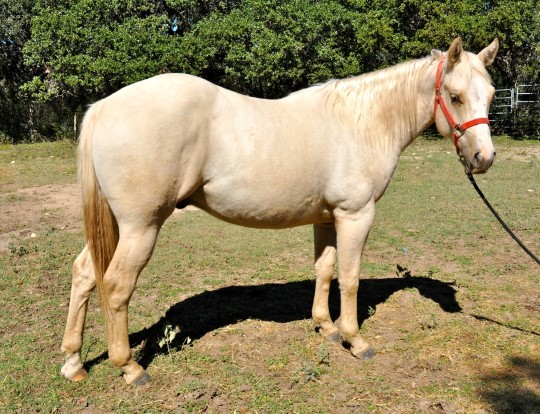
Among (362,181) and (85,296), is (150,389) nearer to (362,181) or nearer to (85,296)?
(85,296)

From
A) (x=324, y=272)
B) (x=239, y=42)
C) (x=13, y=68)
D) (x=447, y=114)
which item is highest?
(x=239, y=42)

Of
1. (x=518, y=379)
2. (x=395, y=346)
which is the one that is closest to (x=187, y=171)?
(x=395, y=346)

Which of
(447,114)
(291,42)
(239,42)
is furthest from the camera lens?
(239,42)

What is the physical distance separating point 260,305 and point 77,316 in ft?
5.94

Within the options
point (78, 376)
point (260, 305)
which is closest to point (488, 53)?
point (260, 305)

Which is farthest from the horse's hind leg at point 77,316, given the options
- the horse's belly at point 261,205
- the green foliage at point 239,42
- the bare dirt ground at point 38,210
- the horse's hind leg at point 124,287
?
the green foliage at point 239,42

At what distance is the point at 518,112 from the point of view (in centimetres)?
1977

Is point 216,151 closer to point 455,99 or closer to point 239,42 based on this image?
point 455,99

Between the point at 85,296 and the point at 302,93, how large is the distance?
2.18 metres

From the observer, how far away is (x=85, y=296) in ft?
11.5

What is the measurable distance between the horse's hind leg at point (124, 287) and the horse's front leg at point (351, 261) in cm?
136

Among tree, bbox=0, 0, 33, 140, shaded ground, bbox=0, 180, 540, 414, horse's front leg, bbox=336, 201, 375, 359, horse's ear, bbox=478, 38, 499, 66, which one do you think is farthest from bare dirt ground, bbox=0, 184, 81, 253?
tree, bbox=0, 0, 33, 140

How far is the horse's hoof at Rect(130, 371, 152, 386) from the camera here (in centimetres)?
337

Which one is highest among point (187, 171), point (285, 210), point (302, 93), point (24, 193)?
point (302, 93)
